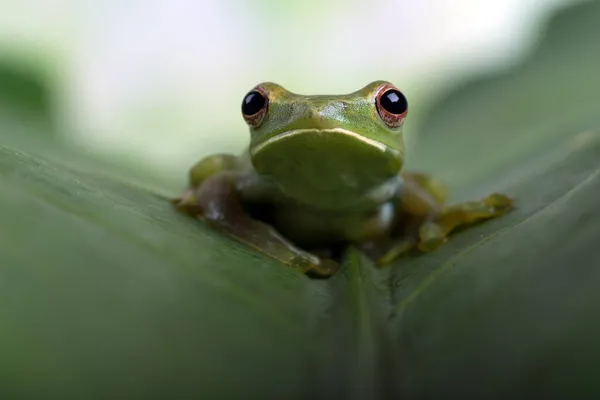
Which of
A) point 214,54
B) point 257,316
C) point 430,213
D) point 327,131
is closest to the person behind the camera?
point 257,316

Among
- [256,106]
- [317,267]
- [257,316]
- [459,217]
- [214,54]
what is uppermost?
[214,54]

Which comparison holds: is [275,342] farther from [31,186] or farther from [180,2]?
[180,2]

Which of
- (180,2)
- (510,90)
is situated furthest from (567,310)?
(180,2)

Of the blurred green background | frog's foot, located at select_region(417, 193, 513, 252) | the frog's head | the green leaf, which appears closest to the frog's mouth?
the frog's head

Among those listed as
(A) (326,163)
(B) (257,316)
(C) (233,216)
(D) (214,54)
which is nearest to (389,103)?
(A) (326,163)

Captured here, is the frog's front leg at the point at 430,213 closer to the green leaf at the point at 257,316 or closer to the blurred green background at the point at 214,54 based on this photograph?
the green leaf at the point at 257,316

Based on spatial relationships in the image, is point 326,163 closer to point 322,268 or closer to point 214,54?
point 322,268
